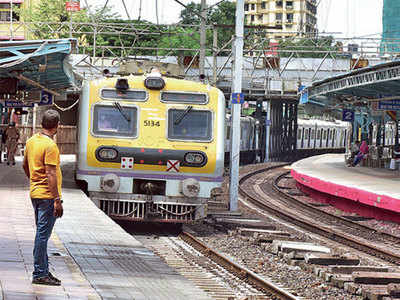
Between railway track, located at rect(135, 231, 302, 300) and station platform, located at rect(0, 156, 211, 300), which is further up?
station platform, located at rect(0, 156, 211, 300)

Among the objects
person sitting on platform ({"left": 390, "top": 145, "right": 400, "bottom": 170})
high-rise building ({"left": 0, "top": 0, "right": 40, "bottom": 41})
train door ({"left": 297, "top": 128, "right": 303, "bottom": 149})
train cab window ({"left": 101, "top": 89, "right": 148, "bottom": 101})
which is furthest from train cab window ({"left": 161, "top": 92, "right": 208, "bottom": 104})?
high-rise building ({"left": 0, "top": 0, "right": 40, "bottom": 41})

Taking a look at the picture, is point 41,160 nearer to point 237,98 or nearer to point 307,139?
point 237,98

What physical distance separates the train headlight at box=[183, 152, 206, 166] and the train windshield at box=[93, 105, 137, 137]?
100cm

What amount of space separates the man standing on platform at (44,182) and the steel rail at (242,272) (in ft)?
10.3

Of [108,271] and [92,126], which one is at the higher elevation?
[92,126]

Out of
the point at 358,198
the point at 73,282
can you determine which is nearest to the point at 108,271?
the point at 73,282

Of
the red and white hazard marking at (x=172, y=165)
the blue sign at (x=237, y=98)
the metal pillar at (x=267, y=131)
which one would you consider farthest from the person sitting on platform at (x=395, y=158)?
the red and white hazard marking at (x=172, y=165)

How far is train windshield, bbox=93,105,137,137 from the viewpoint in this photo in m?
14.5

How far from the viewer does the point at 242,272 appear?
10781mm

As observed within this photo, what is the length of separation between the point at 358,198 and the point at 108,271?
44.1 feet

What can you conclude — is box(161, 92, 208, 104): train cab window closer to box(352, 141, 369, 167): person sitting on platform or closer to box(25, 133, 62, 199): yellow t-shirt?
box(25, 133, 62, 199): yellow t-shirt

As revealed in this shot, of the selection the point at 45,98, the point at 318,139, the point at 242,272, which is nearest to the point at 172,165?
the point at 242,272

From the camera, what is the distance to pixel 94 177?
1438cm

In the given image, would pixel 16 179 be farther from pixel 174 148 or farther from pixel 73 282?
pixel 73 282
